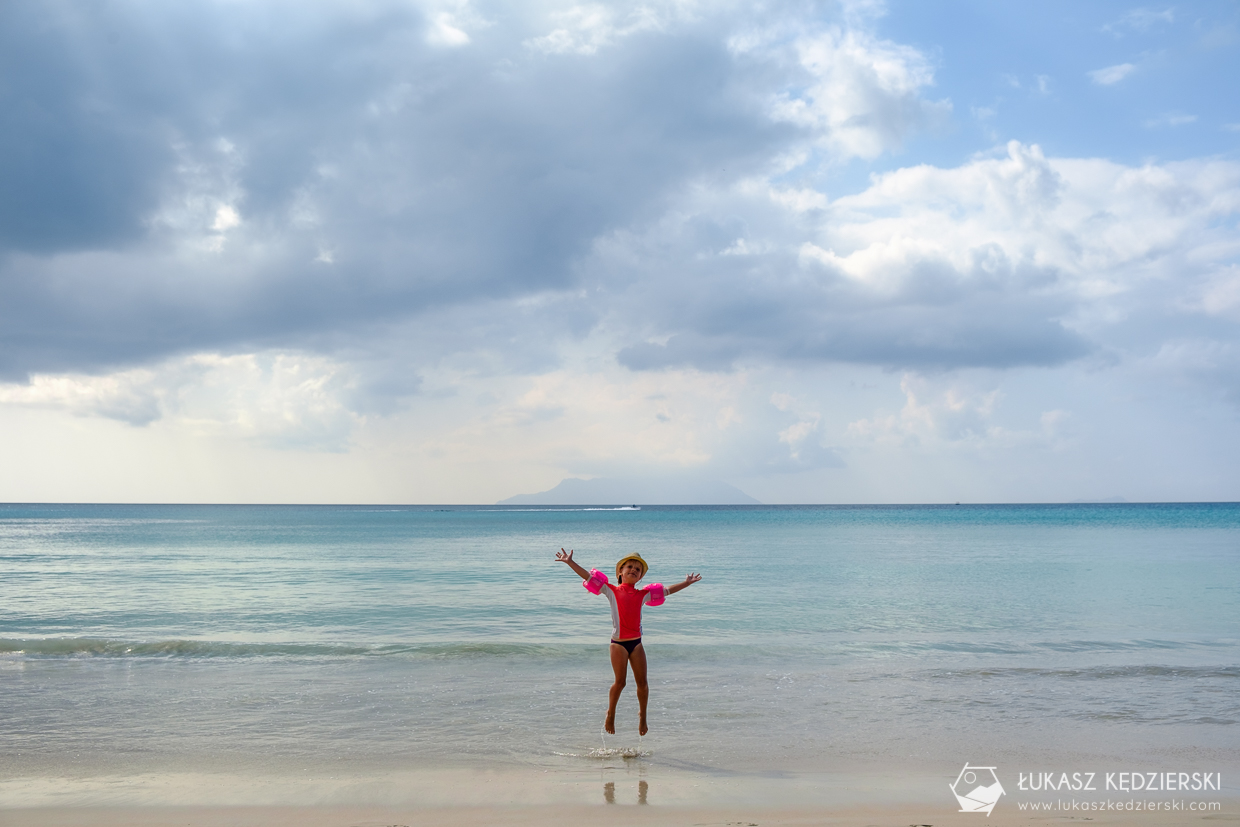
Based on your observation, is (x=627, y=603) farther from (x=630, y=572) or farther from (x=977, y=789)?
(x=977, y=789)

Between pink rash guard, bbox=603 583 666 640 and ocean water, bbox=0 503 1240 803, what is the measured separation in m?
1.51

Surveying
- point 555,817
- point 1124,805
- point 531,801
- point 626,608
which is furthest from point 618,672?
point 1124,805

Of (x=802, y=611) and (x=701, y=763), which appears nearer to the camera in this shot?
(x=701, y=763)

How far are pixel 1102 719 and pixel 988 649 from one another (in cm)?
547

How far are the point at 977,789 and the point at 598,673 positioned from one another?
6.97 meters

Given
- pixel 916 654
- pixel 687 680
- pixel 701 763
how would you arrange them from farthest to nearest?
pixel 916 654, pixel 687 680, pixel 701 763

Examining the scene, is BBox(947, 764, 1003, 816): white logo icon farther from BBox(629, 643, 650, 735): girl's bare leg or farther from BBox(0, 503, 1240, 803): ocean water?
BBox(629, 643, 650, 735): girl's bare leg

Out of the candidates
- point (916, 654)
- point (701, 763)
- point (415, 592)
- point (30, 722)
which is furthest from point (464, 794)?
point (415, 592)

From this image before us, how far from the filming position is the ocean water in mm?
9453

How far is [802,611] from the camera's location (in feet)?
71.0

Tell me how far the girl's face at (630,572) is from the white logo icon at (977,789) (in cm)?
381

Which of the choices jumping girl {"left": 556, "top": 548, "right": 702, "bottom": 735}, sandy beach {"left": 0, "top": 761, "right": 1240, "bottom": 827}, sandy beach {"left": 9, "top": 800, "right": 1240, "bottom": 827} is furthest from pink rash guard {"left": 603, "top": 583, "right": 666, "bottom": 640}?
sandy beach {"left": 9, "top": 800, "right": 1240, "bottom": 827}

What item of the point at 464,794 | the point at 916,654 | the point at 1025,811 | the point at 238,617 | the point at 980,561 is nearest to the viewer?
the point at 1025,811

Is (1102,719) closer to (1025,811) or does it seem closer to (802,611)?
(1025,811)
